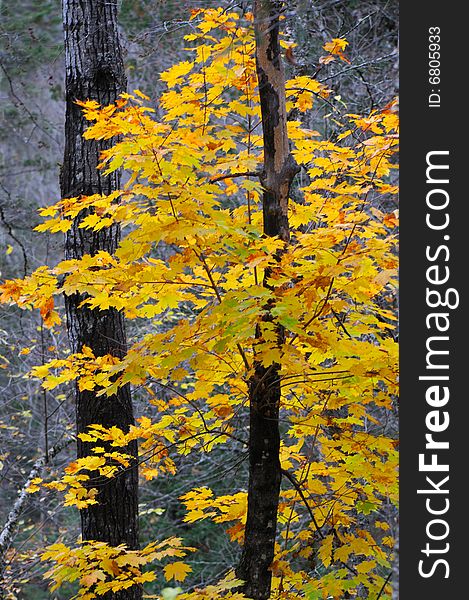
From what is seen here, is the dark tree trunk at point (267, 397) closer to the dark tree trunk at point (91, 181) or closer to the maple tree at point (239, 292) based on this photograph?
the maple tree at point (239, 292)

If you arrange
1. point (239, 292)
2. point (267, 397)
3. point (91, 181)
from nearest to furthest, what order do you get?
point (239, 292)
point (267, 397)
point (91, 181)

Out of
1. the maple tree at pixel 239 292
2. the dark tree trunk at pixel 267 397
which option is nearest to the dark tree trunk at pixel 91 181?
the maple tree at pixel 239 292

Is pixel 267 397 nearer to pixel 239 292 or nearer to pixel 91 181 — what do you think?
pixel 239 292

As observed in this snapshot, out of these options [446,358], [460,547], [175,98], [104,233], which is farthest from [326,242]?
[104,233]

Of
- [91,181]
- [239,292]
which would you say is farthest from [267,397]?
[91,181]

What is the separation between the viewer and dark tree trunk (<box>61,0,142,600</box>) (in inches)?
177

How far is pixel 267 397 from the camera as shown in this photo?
346cm

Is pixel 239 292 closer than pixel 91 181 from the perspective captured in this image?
Yes

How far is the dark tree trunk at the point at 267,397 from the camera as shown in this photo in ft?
11.4

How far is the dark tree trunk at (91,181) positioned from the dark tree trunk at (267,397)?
117 cm

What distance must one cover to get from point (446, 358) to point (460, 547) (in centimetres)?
61

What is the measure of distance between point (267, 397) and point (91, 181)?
186 cm

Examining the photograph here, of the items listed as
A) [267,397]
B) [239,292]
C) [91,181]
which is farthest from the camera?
[91,181]

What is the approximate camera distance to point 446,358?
2551mm
